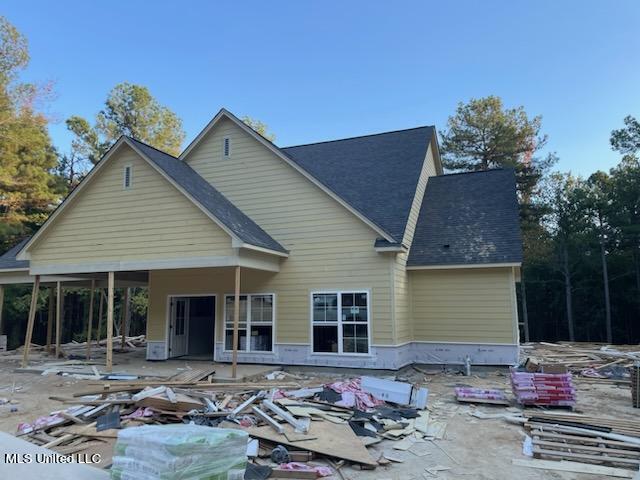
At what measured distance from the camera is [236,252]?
419 inches

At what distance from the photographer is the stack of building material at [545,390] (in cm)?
791

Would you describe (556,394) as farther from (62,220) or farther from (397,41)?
(397,41)

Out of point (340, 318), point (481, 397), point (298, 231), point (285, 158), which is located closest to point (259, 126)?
point (285, 158)

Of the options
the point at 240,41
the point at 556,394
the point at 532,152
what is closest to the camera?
the point at 556,394

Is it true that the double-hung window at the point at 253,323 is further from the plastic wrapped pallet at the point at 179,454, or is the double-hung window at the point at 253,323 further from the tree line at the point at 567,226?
the tree line at the point at 567,226

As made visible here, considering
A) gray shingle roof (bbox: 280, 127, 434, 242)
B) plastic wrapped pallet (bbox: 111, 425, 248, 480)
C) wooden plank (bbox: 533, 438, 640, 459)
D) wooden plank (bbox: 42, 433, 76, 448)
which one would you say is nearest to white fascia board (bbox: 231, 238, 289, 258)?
gray shingle roof (bbox: 280, 127, 434, 242)

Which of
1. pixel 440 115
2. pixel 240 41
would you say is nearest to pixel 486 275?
pixel 240 41

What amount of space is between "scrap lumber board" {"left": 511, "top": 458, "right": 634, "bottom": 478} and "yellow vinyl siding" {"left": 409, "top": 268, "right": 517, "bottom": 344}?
7044mm

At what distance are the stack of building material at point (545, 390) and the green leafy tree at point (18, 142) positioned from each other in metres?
23.8

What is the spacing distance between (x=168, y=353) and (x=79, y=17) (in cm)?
1350

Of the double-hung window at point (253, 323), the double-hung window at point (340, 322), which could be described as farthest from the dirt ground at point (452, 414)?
the double-hung window at point (253, 323)

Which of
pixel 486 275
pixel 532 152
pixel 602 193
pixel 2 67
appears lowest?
pixel 486 275

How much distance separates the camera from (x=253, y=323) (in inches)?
509

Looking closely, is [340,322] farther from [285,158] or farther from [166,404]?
[166,404]
